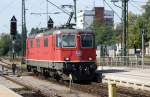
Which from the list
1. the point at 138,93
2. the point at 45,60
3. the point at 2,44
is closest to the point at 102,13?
the point at 2,44

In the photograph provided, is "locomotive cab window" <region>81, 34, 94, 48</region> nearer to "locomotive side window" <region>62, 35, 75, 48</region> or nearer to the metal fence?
"locomotive side window" <region>62, 35, 75, 48</region>

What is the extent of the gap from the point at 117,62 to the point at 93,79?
15.9 metres

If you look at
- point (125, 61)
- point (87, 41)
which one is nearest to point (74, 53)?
point (87, 41)

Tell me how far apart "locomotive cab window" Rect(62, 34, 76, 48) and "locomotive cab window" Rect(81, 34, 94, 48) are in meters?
0.56

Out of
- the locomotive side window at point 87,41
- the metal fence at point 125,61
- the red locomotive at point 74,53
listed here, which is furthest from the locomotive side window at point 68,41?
A: the metal fence at point 125,61

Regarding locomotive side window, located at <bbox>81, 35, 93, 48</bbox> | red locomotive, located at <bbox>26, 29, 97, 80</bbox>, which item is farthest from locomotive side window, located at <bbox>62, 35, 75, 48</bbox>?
locomotive side window, located at <bbox>81, 35, 93, 48</bbox>

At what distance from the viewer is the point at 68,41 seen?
3259 cm

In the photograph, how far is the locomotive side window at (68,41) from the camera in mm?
32375

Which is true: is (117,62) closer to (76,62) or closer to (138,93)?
(76,62)

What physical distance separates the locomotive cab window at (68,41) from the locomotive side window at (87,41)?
1.85 ft

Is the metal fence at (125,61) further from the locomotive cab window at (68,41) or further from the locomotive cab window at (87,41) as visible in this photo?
the locomotive cab window at (68,41)

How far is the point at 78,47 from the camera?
32.5 meters

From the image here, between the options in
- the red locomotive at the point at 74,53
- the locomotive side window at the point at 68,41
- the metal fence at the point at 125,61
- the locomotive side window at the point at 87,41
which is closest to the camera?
the red locomotive at the point at 74,53

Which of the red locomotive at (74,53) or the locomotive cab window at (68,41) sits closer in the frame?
the red locomotive at (74,53)
